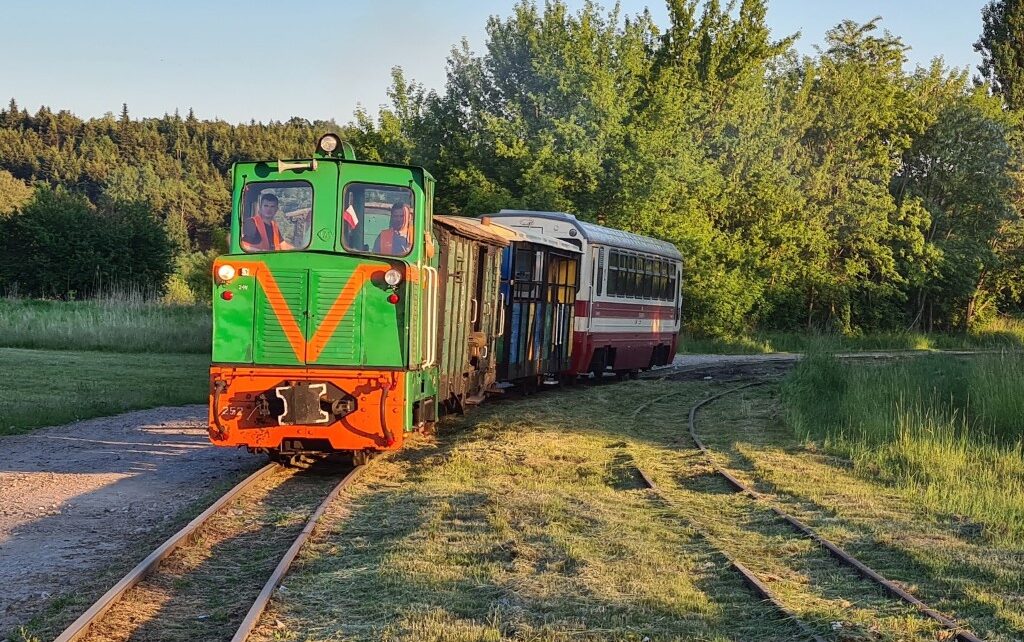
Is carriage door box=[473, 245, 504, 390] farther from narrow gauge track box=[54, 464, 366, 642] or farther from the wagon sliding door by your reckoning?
narrow gauge track box=[54, 464, 366, 642]

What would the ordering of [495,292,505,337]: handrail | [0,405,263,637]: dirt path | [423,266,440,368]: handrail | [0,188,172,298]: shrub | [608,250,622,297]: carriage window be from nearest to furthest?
1. [0,405,263,637]: dirt path
2. [423,266,440,368]: handrail
3. [495,292,505,337]: handrail
4. [608,250,622,297]: carriage window
5. [0,188,172,298]: shrub

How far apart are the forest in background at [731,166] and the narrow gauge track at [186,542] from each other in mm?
24821

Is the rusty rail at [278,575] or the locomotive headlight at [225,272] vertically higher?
the locomotive headlight at [225,272]

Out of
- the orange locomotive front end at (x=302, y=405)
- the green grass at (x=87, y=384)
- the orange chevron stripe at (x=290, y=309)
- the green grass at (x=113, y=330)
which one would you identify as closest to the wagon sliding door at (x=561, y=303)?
the green grass at (x=87, y=384)

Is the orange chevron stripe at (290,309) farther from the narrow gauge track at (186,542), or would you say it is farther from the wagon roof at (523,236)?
the wagon roof at (523,236)

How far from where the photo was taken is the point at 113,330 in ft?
97.8

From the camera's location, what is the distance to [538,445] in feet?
44.5

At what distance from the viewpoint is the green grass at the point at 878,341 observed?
39.3m

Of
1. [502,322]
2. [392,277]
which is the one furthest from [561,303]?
[392,277]

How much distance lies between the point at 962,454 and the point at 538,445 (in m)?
5.11

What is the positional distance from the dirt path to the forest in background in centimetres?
2088

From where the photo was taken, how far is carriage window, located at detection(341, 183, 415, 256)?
35.8 feet

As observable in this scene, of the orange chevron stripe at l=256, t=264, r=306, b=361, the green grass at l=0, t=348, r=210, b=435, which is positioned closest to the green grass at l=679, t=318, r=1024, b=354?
the green grass at l=0, t=348, r=210, b=435

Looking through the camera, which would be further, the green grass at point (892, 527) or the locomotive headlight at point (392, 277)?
the locomotive headlight at point (392, 277)
